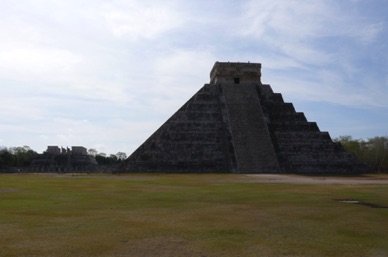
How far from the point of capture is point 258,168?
36.4 metres

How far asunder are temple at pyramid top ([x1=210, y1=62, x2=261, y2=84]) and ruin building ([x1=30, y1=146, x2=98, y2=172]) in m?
29.6

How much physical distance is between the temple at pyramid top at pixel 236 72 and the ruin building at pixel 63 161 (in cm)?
2955

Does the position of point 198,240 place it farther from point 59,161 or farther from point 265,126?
point 59,161

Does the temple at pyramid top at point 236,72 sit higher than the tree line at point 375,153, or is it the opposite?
the temple at pyramid top at point 236,72

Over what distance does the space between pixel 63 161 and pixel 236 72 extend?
3531 cm

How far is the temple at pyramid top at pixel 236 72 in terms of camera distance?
4734cm

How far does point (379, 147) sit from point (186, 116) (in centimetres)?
3448

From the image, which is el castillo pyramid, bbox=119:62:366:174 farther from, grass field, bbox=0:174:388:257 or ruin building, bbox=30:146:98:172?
ruin building, bbox=30:146:98:172

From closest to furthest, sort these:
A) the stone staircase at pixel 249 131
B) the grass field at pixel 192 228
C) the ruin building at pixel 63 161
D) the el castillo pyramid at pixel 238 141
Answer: the grass field at pixel 192 228 < the stone staircase at pixel 249 131 < the el castillo pyramid at pixel 238 141 < the ruin building at pixel 63 161

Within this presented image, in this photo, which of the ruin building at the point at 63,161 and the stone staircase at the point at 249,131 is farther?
the ruin building at the point at 63,161

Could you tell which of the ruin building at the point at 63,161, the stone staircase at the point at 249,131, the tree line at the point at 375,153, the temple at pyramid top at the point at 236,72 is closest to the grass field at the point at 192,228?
the stone staircase at the point at 249,131

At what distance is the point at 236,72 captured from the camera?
47.6 meters

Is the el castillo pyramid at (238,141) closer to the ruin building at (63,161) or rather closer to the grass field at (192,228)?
the grass field at (192,228)

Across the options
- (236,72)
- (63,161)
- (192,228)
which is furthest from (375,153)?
(192,228)
